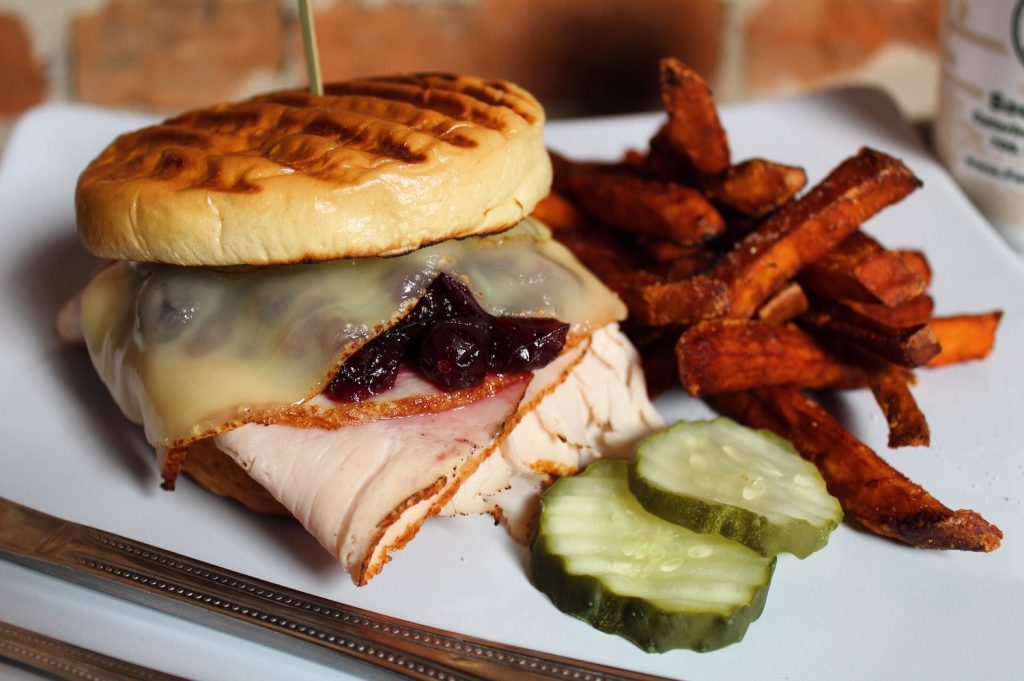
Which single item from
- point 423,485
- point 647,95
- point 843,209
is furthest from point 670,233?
point 647,95

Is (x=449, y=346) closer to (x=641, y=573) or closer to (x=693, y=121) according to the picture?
(x=641, y=573)

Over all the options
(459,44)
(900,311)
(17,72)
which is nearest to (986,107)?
(900,311)

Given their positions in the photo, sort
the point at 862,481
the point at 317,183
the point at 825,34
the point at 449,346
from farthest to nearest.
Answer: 1. the point at 825,34
2. the point at 862,481
3. the point at 449,346
4. the point at 317,183

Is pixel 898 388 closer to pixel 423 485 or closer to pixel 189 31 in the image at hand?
pixel 423 485

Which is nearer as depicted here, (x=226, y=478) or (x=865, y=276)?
(x=226, y=478)

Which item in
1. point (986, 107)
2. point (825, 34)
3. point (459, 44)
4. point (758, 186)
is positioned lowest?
point (825, 34)

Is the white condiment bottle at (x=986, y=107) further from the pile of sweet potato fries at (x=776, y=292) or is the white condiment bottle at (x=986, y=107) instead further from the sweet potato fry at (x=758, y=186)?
the sweet potato fry at (x=758, y=186)

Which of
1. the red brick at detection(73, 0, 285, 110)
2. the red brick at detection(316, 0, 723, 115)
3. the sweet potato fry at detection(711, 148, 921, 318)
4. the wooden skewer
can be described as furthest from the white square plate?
the red brick at detection(316, 0, 723, 115)
